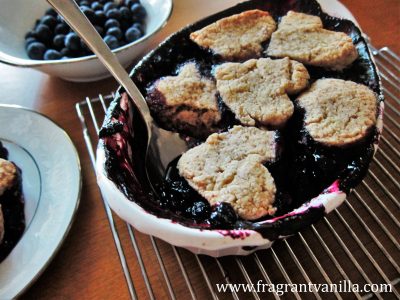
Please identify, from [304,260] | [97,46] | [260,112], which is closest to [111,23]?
[97,46]

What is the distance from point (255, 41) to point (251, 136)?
283mm

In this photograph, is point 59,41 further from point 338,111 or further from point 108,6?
point 338,111

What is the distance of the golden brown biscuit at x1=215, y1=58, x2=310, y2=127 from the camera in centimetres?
77

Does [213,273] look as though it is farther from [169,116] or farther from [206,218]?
[169,116]

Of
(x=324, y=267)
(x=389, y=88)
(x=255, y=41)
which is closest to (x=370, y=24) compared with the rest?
(x=389, y=88)

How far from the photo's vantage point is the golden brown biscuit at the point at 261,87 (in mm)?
767

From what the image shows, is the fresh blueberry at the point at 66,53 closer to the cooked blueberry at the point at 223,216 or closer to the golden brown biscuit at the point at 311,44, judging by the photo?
the golden brown biscuit at the point at 311,44

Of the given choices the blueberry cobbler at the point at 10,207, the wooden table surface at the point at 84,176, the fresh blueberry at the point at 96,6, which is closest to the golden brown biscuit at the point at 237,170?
the wooden table surface at the point at 84,176

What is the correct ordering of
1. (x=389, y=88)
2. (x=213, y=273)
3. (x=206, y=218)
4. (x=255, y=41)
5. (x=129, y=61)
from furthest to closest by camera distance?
(x=129, y=61) → (x=389, y=88) → (x=255, y=41) → (x=213, y=273) → (x=206, y=218)

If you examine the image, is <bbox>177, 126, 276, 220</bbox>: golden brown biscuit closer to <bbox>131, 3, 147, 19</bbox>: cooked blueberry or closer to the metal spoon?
the metal spoon

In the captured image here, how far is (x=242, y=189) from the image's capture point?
65cm

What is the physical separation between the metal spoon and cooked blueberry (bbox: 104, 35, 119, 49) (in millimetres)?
360

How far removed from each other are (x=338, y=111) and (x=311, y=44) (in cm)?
21

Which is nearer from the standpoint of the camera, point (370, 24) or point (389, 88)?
point (389, 88)
